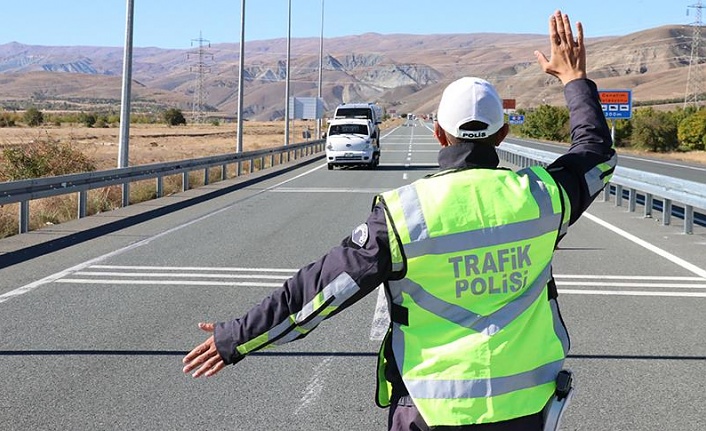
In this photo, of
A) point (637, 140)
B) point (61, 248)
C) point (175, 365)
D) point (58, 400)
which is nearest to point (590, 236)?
point (61, 248)

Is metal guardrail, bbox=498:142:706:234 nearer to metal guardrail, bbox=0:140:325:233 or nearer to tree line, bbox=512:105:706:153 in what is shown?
metal guardrail, bbox=0:140:325:233

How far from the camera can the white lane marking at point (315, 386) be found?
256 inches

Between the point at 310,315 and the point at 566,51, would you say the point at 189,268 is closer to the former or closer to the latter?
the point at 566,51

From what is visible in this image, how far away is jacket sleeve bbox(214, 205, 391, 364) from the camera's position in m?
2.97

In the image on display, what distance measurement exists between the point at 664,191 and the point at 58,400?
13279mm

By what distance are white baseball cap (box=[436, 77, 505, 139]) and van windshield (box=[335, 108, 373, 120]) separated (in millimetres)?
40077

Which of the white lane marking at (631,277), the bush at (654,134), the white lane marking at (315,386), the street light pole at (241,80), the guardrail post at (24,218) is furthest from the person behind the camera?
the bush at (654,134)

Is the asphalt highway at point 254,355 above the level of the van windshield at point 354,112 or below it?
below

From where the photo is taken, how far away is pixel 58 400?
258 inches

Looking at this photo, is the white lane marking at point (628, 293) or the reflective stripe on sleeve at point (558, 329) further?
the white lane marking at point (628, 293)

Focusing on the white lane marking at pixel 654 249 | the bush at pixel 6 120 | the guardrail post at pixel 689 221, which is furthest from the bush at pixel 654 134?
the guardrail post at pixel 689 221

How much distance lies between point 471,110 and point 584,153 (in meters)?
0.55

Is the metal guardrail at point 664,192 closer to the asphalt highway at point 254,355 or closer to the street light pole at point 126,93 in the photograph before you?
the asphalt highway at point 254,355

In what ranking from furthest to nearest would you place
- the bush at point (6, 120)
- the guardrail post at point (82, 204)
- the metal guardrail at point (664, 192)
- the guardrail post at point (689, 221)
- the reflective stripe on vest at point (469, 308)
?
the bush at point (6, 120), the guardrail post at point (82, 204), the guardrail post at point (689, 221), the metal guardrail at point (664, 192), the reflective stripe on vest at point (469, 308)
